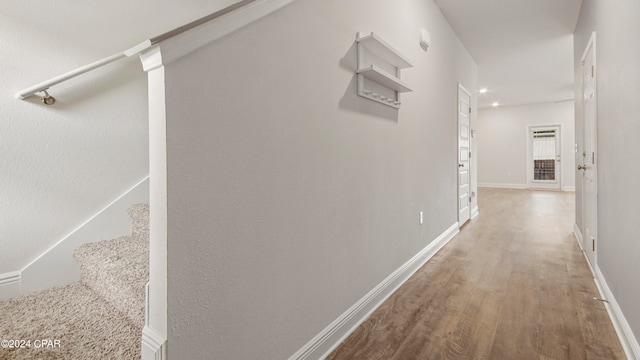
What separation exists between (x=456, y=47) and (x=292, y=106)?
373 cm

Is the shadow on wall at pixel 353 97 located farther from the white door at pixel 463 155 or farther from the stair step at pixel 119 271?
the white door at pixel 463 155

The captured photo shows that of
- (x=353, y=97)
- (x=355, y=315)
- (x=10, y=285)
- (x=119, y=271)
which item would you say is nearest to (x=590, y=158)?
(x=353, y=97)

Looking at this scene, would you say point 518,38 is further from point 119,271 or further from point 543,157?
point 543,157

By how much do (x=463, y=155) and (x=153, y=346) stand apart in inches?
176

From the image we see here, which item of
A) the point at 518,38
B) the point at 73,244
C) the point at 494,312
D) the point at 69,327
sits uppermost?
Result: the point at 518,38

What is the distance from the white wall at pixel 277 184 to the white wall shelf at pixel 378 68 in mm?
69

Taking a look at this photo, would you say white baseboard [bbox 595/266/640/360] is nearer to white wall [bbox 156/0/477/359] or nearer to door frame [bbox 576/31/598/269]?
door frame [bbox 576/31/598/269]

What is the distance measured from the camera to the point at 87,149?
6.05 feet

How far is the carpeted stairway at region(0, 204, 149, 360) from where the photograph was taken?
1.15m

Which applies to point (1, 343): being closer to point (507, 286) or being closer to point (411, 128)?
point (411, 128)

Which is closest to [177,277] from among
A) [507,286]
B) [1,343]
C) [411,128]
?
[1,343]

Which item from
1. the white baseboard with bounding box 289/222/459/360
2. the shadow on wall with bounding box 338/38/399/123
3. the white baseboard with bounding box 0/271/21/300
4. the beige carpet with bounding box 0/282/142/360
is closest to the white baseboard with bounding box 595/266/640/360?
the white baseboard with bounding box 289/222/459/360

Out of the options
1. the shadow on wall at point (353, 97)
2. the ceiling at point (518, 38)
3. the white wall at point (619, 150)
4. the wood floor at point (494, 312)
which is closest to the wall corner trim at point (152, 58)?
the shadow on wall at point (353, 97)

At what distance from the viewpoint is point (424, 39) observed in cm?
288
